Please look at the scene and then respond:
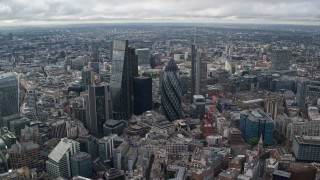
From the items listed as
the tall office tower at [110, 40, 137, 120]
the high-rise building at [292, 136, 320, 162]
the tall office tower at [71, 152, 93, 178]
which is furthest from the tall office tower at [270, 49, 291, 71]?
the tall office tower at [71, 152, 93, 178]

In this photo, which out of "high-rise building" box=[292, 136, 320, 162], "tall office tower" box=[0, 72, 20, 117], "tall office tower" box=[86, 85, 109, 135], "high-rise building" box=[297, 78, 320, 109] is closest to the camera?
"high-rise building" box=[292, 136, 320, 162]

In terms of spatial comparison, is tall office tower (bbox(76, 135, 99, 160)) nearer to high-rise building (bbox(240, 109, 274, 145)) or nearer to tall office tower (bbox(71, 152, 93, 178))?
tall office tower (bbox(71, 152, 93, 178))

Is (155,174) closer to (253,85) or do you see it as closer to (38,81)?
(253,85)

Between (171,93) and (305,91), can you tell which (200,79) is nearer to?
(171,93)

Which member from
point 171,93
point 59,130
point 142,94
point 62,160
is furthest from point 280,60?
point 62,160

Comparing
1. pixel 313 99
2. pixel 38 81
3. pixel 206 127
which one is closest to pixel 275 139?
pixel 206 127

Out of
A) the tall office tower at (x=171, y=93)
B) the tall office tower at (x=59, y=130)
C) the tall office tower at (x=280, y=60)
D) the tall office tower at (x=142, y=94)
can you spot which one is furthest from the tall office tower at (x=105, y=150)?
the tall office tower at (x=280, y=60)
